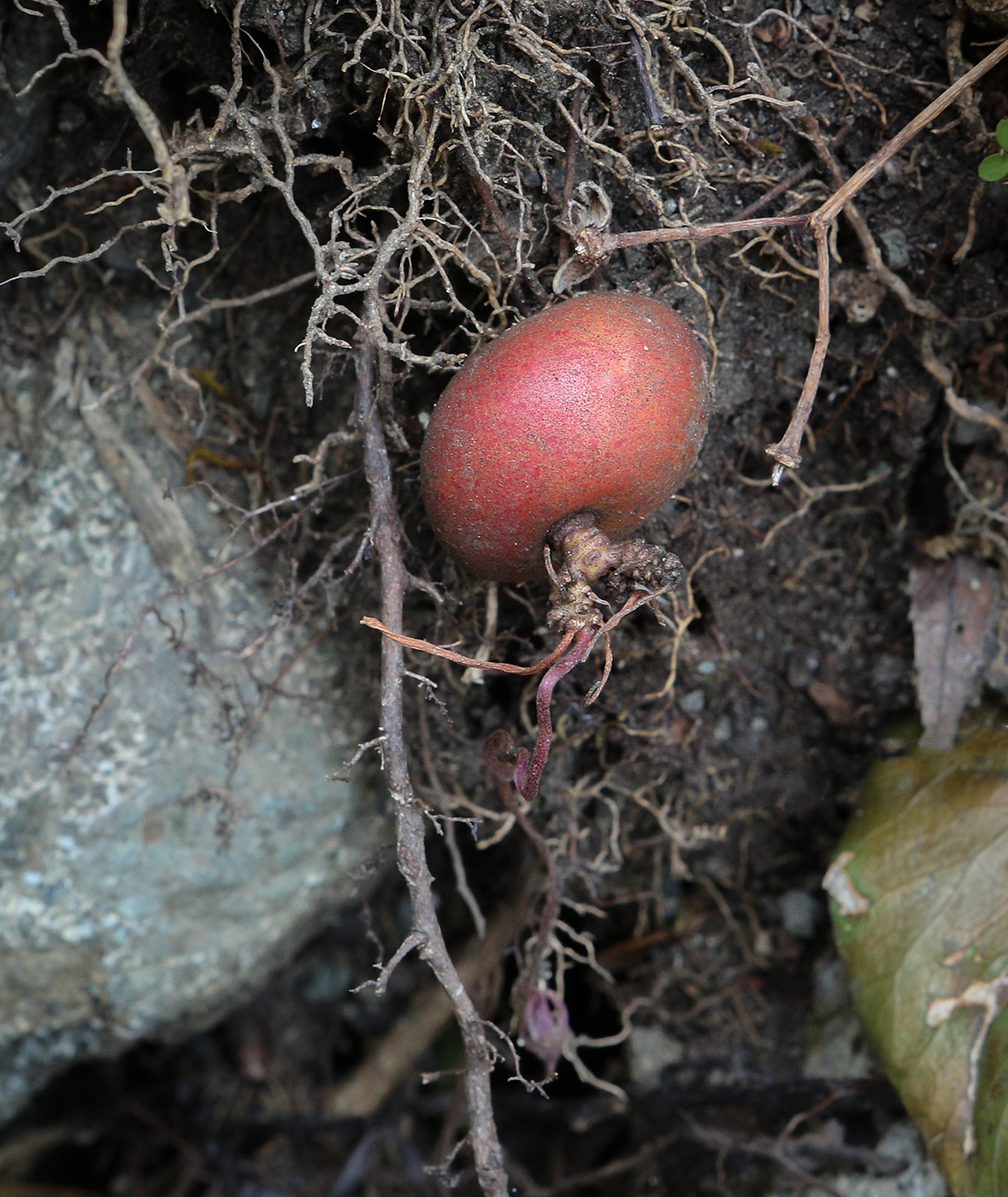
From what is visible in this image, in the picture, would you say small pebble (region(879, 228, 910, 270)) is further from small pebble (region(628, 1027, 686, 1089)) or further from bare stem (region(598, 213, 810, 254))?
small pebble (region(628, 1027, 686, 1089))

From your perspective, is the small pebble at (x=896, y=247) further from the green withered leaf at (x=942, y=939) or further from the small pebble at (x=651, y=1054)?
the small pebble at (x=651, y=1054)

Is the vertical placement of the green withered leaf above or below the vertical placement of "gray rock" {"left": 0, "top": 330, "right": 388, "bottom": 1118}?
below

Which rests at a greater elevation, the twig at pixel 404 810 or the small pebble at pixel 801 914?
the twig at pixel 404 810

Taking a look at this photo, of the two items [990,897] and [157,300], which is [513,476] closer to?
[157,300]

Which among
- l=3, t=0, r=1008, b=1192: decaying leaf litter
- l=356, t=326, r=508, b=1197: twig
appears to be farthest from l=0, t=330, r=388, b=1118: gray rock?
l=356, t=326, r=508, b=1197: twig

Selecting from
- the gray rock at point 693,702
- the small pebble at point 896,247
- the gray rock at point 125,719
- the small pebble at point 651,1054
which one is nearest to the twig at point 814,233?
the small pebble at point 896,247

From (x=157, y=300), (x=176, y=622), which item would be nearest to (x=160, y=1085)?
(x=176, y=622)
